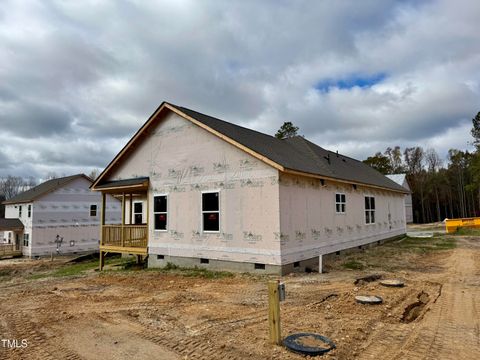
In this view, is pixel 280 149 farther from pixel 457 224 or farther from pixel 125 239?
pixel 457 224

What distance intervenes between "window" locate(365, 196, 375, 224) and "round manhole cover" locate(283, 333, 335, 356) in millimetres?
14226

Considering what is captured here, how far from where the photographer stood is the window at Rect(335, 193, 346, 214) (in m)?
15.2

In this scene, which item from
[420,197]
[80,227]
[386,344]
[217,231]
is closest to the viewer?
[386,344]

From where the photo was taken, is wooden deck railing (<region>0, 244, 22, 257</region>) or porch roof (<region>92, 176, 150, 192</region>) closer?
porch roof (<region>92, 176, 150, 192</region>)

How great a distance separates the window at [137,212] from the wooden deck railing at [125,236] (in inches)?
107

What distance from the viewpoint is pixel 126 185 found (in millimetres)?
15477

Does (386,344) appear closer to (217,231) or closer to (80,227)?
(217,231)

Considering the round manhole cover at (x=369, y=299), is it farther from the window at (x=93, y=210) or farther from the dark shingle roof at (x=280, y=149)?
the window at (x=93, y=210)

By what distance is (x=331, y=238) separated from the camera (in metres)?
14.4

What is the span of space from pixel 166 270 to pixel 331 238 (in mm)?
6951

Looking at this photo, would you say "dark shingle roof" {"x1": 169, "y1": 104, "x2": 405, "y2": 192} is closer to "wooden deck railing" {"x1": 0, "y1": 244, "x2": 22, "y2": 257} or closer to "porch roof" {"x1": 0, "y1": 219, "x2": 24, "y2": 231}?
"porch roof" {"x1": 0, "y1": 219, "x2": 24, "y2": 231}

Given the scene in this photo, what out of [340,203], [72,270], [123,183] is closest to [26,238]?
[72,270]

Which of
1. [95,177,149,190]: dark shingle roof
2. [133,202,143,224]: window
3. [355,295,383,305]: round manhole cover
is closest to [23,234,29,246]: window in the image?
[133,202,143,224]: window

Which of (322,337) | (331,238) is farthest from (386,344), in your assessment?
(331,238)
